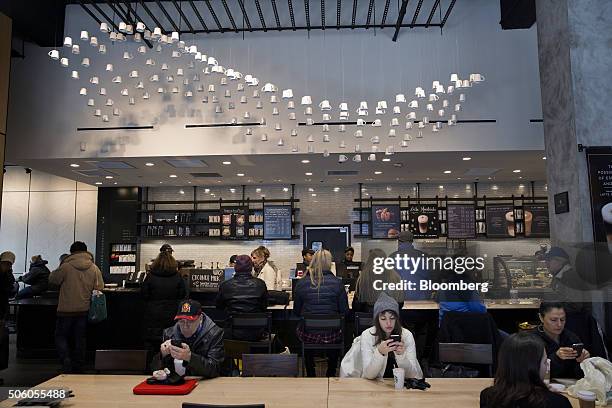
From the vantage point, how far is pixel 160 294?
5.47 meters

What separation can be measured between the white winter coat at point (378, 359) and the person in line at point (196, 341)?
0.97 meters

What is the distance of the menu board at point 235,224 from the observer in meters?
11.0

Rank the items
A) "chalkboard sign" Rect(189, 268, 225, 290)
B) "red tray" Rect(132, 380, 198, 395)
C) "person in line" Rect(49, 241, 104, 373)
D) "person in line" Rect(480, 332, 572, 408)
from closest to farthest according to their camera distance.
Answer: "person in line" Rect(480, 332, 572, 408)
"red tray" Rect(132, 380, 198, 395)
"person in line" Rect(49, 241, 104, 373)
"chalkboard sign" Rect(189, 268, 225, 290)

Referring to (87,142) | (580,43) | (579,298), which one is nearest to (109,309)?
(87,142)

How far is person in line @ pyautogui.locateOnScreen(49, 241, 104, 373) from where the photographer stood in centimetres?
578

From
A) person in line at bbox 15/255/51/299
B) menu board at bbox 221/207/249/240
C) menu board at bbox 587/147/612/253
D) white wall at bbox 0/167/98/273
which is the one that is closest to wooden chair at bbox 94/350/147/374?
person in line at bbox 15/255/51/299

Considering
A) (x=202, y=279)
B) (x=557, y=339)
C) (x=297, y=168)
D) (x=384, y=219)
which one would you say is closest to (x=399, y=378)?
(x=557, y=339)

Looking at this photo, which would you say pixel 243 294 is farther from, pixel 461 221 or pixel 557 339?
pixel 461 221

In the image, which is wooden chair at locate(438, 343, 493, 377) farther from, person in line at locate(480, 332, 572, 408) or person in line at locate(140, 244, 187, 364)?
person in line at locate(140, 244, 187, 364)

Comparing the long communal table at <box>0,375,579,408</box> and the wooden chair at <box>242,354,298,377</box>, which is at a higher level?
the wooden chair at <box>242,354,298,377</box>

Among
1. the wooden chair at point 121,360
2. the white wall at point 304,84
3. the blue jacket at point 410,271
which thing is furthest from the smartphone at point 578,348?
the white wall at point 304,84

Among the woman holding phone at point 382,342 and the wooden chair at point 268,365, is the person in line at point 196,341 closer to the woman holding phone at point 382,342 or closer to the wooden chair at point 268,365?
the wooden chair at point 268,365

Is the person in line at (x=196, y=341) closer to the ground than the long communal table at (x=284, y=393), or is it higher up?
higher up

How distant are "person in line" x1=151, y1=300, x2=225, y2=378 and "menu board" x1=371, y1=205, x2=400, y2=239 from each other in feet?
26.1
